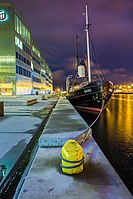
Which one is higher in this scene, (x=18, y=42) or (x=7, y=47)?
(x=18, y=42)

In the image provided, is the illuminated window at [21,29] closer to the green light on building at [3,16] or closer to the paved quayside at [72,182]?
the green light on building at [3,16]

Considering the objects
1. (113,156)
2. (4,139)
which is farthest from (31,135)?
(113,156)

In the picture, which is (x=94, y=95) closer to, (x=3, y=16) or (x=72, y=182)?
(x=72, y=182)

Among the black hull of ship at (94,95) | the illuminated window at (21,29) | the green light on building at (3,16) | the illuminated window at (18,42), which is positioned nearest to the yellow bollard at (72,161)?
the black hull of ship at (94,95)

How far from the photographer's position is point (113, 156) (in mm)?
8516

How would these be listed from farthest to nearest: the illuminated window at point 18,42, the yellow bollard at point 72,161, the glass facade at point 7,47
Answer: the illuminated window at point 18,42 → the glass facade at point 7,47 → the yellow bollard at point 72,161

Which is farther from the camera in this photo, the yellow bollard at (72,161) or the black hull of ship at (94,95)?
the black hull of ship at (94,95)

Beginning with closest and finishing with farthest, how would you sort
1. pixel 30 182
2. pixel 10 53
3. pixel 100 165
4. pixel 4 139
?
pixel 30 182
pixel 100 165
pixel 4 139
pixel 10 53

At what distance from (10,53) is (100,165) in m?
56.5

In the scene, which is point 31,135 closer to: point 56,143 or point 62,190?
point 56,143

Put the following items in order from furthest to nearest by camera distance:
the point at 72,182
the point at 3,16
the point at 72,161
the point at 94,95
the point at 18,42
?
the point at 18,42 < the point at 3,16 < the point at 94,95 < the point at 72,161 < the point at 72,182

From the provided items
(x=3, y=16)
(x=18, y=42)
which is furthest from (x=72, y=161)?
(x=18, y=42)

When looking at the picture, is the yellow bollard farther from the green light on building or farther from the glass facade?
the green light on building

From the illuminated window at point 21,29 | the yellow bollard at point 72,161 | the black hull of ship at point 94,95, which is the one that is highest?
the illuminated window at point 21,29
